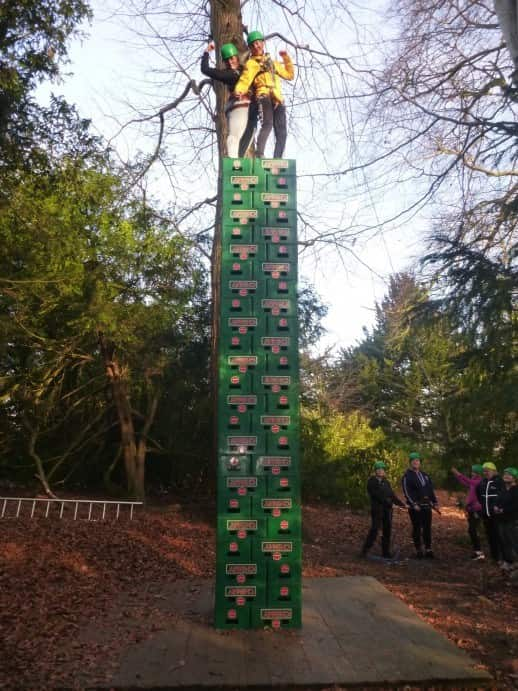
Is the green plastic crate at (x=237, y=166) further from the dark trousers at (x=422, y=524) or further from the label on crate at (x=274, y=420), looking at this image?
the dark trousers at (x=422, y=524)

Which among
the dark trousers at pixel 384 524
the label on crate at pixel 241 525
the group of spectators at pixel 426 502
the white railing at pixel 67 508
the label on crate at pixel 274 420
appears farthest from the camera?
the white railing at pixel 67 508

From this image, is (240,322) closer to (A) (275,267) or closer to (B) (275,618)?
(A) (275,267)

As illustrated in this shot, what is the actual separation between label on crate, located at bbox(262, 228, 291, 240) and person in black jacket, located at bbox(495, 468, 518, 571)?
4.67 metres

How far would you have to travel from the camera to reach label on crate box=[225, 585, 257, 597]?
5590 mm

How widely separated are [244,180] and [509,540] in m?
5.97

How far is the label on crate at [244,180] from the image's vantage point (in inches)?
245

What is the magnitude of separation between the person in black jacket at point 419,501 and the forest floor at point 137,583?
1.33 feet

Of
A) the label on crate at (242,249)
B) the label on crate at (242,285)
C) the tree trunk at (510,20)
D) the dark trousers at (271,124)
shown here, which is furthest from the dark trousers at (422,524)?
the tree trunk at (510,20)

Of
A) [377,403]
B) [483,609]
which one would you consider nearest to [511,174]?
[483,609]

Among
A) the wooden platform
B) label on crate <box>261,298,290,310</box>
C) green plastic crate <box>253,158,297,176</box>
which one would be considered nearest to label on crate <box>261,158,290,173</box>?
green plastic crate <box>253,158,297,176</box>

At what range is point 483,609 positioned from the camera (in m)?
6.46

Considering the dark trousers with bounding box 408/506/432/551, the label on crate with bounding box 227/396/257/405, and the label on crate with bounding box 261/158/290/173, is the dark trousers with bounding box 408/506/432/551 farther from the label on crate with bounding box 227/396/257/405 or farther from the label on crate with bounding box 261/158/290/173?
the label on crate with bounding box 261/158/290/173

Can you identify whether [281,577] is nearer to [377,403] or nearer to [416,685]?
[416,685]

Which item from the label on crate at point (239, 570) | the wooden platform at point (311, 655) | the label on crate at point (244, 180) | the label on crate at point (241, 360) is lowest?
the wooden platform at point (311, 655)
